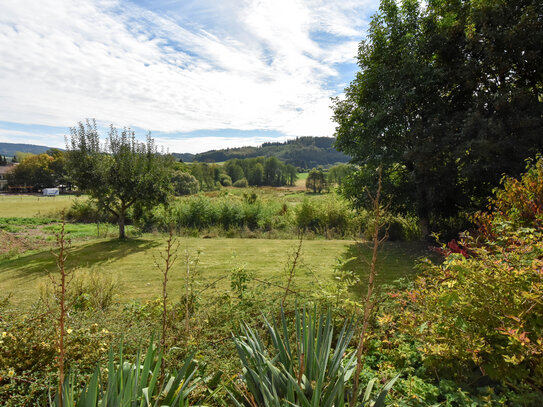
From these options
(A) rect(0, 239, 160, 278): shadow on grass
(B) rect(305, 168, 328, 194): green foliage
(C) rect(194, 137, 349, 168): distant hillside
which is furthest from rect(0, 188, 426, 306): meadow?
(C) rect(194, 137, 349, 168): distant hillside

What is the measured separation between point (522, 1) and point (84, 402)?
→ 11194 mm

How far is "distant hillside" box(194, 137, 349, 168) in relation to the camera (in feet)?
545

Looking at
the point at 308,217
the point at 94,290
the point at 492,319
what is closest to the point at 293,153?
the point at 308,217

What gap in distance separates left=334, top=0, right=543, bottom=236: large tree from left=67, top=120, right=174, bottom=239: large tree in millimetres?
7979

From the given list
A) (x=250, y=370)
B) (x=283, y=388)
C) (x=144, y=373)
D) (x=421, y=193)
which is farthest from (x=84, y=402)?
(x=421, y=193)

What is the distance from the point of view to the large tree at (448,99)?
22.6 ft

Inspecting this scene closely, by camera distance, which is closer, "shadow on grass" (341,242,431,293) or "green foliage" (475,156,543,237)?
"green foliage" (475,156,543,237)

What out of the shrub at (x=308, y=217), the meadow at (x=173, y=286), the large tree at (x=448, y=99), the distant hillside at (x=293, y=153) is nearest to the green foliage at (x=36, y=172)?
the meadow at (x=173, y=286)

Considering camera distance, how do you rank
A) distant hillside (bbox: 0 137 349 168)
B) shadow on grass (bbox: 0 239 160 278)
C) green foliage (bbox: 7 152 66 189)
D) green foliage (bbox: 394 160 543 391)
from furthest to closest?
distant hillside (bbox: 0 137 349 168) → green foliage (bbox: 7 152 66 189) → shadow on grass (bbox: 0 239 160 278) → green foliage (bbox: 394 160 543 391)

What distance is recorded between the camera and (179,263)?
898 cm

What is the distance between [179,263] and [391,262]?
21.6ft

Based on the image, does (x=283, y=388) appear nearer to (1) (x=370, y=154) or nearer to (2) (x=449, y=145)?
(2) (x=449, y=145)

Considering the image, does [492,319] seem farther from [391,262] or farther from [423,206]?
[423,206]

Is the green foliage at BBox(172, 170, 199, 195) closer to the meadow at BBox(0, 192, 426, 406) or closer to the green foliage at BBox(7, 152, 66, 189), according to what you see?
the green foliage at BBox(7, 152, 66, 189)
